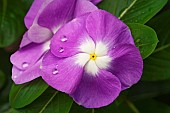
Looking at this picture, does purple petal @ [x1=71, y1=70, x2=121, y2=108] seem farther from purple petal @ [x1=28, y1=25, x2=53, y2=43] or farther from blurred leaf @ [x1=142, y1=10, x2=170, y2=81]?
blurred leaf @ [x1=142, y1=10, x2=170, y2=81]

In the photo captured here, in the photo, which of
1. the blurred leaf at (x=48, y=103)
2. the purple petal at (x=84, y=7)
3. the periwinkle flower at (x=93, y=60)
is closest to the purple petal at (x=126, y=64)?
the periwinkle flower at (x=93, y=60)

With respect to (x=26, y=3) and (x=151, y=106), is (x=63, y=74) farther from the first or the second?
(x=151, y=106)

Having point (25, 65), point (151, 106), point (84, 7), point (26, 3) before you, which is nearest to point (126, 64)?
point (84, 7)

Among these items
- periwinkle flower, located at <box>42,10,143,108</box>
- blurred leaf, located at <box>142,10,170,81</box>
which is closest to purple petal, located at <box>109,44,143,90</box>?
periwinkle flower, located at <box>42,10,143,108</box>

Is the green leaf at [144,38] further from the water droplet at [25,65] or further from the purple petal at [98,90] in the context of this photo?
the water droplet at [25,65]

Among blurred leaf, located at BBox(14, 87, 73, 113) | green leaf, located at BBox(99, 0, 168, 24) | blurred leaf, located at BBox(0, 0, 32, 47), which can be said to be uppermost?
green leaf, located at BBox(99, 0, 168, 24)

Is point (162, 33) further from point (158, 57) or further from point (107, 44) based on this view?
point (107, 44)
